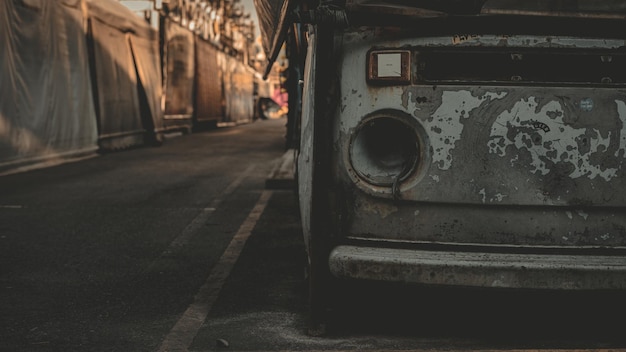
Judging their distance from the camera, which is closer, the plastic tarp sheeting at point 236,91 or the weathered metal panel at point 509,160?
the weathered metal panel at point 509,160

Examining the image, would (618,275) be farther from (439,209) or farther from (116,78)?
(116,78)

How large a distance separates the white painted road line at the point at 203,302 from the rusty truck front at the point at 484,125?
75 cm

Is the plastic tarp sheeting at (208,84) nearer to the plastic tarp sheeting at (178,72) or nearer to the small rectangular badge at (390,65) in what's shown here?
the plastic tarp sheeting at (178,72)

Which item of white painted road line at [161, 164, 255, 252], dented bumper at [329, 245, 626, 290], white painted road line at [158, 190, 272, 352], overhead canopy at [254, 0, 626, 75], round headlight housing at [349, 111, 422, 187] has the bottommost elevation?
white painted road line at [161, 164, 255, 252]

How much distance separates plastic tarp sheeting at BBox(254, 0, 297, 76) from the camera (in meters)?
4.35

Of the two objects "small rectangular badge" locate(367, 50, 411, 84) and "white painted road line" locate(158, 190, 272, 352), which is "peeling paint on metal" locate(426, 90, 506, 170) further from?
"white painted road line" locate(158, 190, 272, 352)

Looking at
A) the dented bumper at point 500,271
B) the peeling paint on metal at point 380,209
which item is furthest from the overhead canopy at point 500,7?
A: the dented bumper at point 500,271

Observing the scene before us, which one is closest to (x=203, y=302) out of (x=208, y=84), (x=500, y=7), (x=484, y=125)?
(x=484, y=125)

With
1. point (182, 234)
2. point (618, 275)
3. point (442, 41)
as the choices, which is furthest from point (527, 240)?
point (182, 234)

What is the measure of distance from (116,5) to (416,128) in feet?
54.7

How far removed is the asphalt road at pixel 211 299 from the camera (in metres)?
3.46

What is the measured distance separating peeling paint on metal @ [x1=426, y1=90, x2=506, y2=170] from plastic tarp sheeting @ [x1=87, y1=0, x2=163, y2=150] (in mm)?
14388

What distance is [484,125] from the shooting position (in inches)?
128

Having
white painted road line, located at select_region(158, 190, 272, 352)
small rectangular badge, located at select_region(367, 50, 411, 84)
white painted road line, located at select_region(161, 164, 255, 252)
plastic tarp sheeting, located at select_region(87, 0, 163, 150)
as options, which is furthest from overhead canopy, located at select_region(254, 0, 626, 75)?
plastic tarp sheeting, located at select_region(87, 0, 163, 150)
